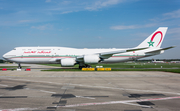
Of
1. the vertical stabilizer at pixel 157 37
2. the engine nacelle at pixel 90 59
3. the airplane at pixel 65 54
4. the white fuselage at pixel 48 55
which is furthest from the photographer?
the vertical stabilizer at pixel 157 37

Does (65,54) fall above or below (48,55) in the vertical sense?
above

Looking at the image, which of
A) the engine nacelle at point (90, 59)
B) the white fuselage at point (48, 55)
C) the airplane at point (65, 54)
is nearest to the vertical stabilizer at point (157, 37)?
the airplane at point (65, 54)

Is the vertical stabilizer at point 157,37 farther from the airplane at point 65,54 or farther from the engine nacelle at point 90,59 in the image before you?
the engine nacelle at point 90,59

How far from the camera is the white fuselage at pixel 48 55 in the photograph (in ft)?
101

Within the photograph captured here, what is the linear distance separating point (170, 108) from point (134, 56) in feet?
89.0

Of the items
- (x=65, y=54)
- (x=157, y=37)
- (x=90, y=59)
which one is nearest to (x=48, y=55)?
(x=65, y=54)

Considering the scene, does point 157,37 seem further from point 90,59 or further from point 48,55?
point 48,55

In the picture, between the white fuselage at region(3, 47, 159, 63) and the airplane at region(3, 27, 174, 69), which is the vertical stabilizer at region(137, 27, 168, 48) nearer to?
the airplane at region(3, 27, 174, 69)

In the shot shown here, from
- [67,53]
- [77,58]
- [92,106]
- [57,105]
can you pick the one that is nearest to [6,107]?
[57,105]

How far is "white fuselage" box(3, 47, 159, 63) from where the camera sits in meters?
30.9

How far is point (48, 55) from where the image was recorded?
30.8 metres

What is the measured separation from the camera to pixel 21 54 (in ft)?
103

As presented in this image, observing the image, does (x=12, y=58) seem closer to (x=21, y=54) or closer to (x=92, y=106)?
(x=21, y=54)

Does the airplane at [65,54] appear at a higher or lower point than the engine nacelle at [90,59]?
higher
